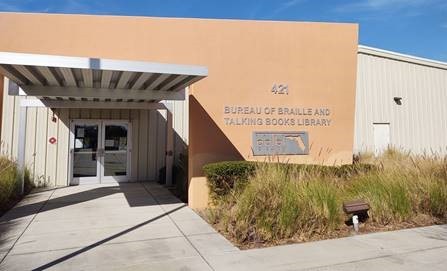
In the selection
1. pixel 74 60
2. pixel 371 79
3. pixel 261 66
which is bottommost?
pixel 74 60

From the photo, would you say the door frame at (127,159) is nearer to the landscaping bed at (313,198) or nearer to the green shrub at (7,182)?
the green shrub at (7,182)

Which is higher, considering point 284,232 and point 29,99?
point 29,99

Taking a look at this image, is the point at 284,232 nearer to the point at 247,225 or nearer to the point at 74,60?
the point at 247,225

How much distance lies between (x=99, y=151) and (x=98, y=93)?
4.94 metres

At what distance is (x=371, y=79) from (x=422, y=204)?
12653 millimetres

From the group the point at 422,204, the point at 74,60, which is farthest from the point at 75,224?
the point at 422,204

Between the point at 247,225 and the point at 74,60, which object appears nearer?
the point at 247,225

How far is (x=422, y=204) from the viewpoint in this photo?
27.1ft

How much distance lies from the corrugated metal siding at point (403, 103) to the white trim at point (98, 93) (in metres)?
11.7

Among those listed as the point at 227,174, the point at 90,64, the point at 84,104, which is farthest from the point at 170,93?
the point at 84,104

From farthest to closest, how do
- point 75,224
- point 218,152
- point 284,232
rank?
point 218,152
point 75,224
point 284,232

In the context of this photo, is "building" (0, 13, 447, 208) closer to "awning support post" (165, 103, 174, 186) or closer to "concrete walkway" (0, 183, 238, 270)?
"awning support post" (165, 103, 174, 186)

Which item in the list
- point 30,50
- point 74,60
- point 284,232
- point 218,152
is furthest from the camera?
point 30,50

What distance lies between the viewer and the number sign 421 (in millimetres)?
11141
